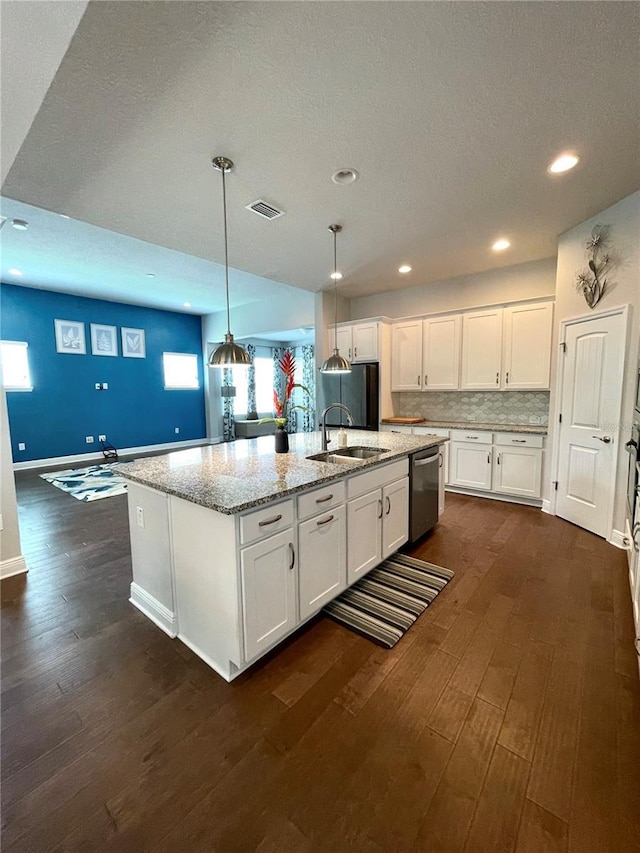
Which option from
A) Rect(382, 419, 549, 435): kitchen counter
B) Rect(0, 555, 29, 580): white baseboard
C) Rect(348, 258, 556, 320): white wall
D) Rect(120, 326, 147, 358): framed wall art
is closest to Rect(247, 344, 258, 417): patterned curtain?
Rect(120, 326, 147, 358): framed wall art

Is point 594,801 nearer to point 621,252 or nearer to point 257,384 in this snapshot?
point 621,252

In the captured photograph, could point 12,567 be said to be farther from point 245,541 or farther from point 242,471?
point 245,541

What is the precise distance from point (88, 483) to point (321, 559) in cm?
463

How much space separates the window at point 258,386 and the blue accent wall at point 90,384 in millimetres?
1087

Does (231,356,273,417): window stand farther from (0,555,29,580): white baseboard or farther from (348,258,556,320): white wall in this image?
(0,555,29,580): white baseboard

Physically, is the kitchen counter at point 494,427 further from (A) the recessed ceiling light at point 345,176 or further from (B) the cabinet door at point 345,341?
(A) the recessed ceiling light at point 345,176

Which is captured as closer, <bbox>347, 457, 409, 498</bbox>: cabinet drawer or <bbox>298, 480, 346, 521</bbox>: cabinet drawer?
<bbox>298, 480, 346, 521</bbox>: cabinet drawer

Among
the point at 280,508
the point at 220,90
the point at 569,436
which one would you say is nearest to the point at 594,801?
the point at 280,508

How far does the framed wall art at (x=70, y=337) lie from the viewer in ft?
20.8

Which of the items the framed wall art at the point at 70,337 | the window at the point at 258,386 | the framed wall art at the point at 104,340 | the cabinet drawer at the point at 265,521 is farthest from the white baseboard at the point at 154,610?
the window at the point at 258,386

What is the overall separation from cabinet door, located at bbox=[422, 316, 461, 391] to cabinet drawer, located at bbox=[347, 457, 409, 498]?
2299 millimetres

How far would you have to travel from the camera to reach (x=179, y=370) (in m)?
8.27

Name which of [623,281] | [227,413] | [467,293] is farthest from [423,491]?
[227,413]

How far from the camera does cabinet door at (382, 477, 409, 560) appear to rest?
257cm
